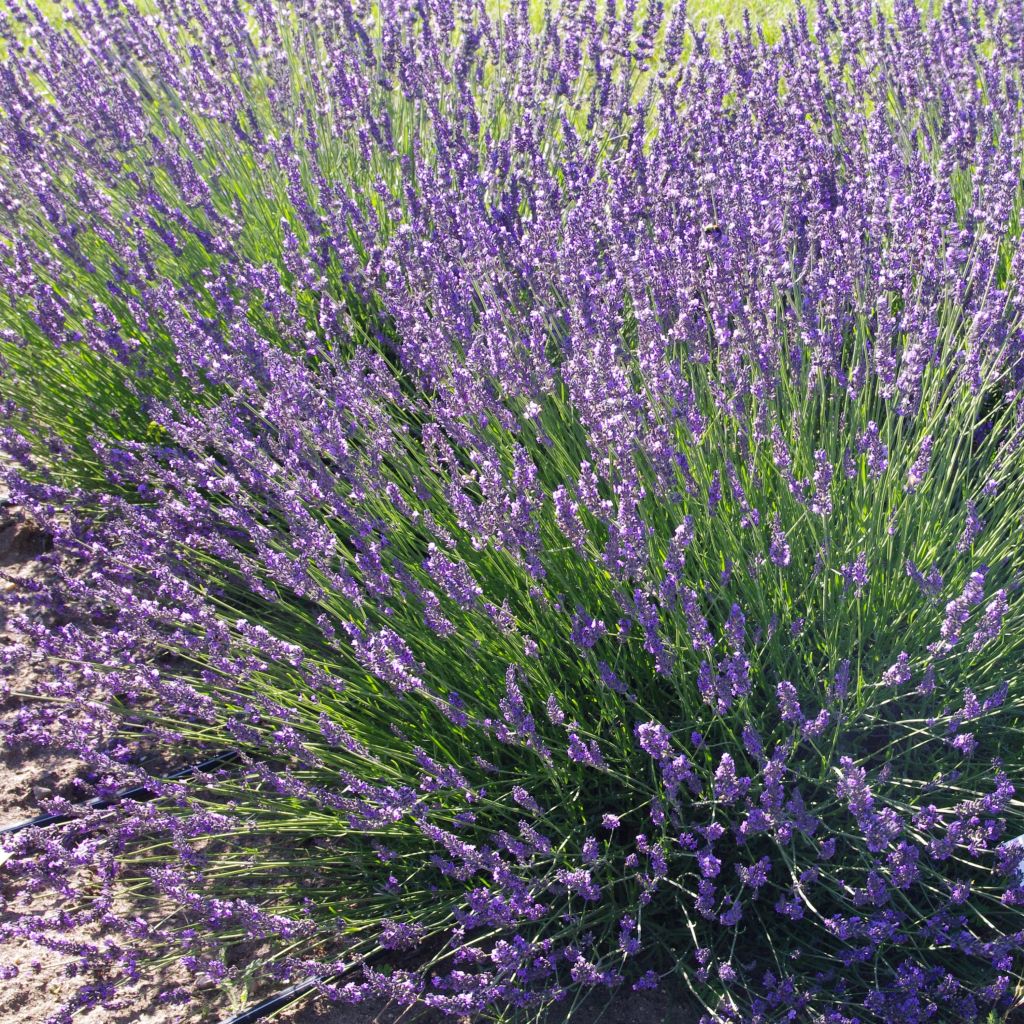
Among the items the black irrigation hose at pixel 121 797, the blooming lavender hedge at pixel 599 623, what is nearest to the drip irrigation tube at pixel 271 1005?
the blooming lavender hedge at pixel 599 623

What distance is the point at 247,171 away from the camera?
4.56 meters

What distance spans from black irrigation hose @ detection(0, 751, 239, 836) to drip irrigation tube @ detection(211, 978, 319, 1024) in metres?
0.57

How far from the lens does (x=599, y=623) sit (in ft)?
6.67

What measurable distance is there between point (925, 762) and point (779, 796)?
0.58 meters

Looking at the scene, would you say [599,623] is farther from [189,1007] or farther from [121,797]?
[121,797]

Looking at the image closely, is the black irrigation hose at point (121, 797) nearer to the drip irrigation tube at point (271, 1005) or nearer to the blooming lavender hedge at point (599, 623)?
the blooming lavender hedge at point (599, 623)

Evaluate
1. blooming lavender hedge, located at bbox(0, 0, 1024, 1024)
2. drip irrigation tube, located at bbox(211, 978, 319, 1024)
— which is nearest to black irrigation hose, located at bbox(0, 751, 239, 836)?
blooming lavender hedge, located at bbox(0, 0, 1024, 1024)

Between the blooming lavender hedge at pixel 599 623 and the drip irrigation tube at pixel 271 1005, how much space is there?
0.15 ft

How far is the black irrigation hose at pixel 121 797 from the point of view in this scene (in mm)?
2650

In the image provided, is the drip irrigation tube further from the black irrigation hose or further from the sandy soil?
the black irrigation hose

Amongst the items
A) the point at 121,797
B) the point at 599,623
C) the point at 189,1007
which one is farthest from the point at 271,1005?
the point at 599,623

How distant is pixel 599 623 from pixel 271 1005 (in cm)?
106

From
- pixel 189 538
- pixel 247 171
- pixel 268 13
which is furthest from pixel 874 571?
pixel 268 13

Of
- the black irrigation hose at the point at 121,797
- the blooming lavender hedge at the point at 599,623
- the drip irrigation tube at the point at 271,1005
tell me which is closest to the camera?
the blooming lavender hedge at the point at 599,623
